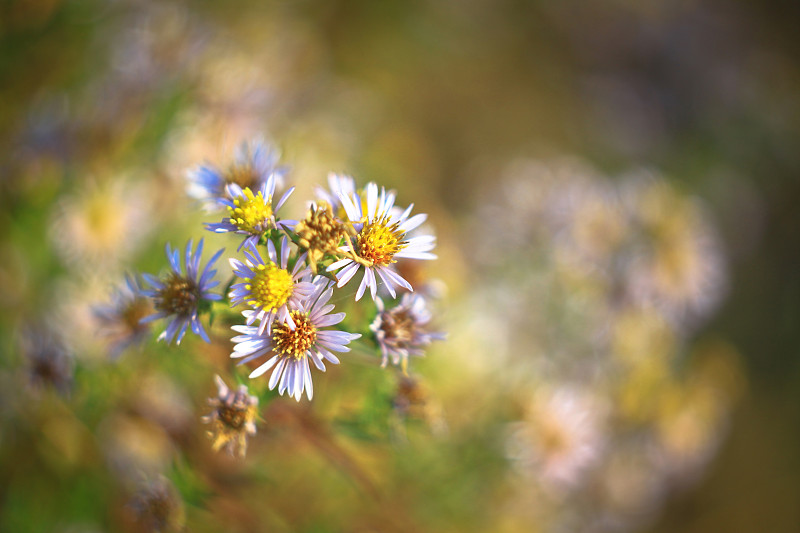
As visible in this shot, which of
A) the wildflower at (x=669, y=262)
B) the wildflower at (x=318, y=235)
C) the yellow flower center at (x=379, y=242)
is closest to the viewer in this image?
the wildflower at (x=318, y=235)

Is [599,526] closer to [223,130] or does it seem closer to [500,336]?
[500,336]

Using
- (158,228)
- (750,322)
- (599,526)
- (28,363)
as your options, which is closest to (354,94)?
(158,228)

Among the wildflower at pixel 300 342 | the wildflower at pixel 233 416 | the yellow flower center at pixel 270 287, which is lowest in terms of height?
the wildflower at pixel 233 416

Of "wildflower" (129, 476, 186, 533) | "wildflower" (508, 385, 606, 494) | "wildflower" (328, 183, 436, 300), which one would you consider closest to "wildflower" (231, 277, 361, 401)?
"wildflower" (328, 183, 436, 300)

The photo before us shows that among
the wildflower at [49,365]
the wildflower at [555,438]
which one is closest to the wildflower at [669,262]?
the wildflower at [555,438]

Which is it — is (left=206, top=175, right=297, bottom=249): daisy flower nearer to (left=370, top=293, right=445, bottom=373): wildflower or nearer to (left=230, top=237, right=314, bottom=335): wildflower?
(left=230, top=237, right=314, bottom=335): wildflower

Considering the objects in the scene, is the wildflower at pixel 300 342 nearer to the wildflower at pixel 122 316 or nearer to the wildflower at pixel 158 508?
the wildflower at pixel 122 316
